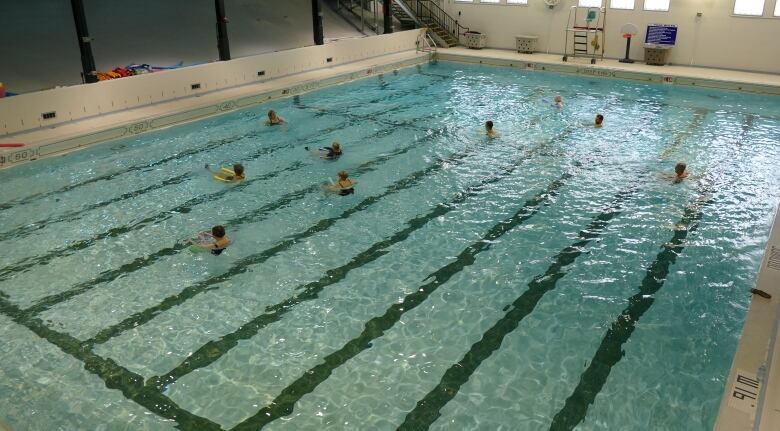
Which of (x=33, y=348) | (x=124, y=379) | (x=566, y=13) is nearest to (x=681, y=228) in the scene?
(x=124, y=379)

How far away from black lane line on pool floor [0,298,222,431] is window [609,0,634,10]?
16029mm

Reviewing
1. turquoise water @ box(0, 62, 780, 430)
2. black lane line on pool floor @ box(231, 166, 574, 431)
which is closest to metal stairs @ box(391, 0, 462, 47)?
turquoise water @ box(0, 62, 780, 430)

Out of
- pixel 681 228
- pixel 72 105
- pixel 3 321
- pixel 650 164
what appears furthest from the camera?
pixel 72 105

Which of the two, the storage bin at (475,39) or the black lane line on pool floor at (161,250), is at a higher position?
the storage bin at (475,39)

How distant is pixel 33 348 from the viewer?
188 inches

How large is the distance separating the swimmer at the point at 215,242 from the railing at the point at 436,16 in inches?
590

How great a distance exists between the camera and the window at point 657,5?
1548cm

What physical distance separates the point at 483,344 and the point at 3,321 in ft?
13.9

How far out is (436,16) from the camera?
2005 centimetres

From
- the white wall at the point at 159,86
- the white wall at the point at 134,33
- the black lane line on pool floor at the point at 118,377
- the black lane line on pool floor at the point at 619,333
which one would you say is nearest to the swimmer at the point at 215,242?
the black lane line on pool floor at the point at 118,377

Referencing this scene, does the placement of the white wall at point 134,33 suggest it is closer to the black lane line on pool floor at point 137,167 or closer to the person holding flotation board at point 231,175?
the black lane line on pool floor at point 137,167

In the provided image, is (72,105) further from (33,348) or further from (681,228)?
(681,228)

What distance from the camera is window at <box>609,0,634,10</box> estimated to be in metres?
16.0

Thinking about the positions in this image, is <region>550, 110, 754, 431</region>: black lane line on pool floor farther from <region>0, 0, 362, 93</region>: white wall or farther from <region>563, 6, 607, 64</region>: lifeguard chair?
<region>0, 0, 362, 93</region>: white wall
